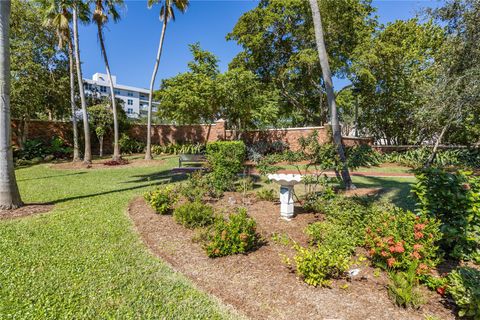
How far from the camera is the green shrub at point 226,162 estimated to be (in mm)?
7867

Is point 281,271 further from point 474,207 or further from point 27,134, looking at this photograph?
point 27,134

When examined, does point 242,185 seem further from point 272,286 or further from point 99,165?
point 99,165

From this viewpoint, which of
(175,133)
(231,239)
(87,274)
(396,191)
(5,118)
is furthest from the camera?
(175,133)

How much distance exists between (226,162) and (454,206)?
18.3 ft

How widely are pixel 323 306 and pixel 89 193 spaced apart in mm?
7457

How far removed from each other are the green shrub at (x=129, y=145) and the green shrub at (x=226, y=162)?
13337 millimetres

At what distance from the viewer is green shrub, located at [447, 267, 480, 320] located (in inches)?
99.0

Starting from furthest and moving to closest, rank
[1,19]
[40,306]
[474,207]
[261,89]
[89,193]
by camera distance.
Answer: [261,89], [89,193], [1,19], [474,207], [40,306]

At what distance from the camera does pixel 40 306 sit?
2742 mm

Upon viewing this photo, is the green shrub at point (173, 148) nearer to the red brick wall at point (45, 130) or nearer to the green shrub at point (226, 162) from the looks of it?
the red brick wall at point (45, 130)

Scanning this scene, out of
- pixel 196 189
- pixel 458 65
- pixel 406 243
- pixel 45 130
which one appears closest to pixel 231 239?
pixel 406 243

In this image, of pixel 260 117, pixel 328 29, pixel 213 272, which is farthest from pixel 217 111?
pixel 213 272

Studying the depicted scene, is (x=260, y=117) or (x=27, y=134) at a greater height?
(x=260, y=117)

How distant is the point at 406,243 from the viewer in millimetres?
3469
